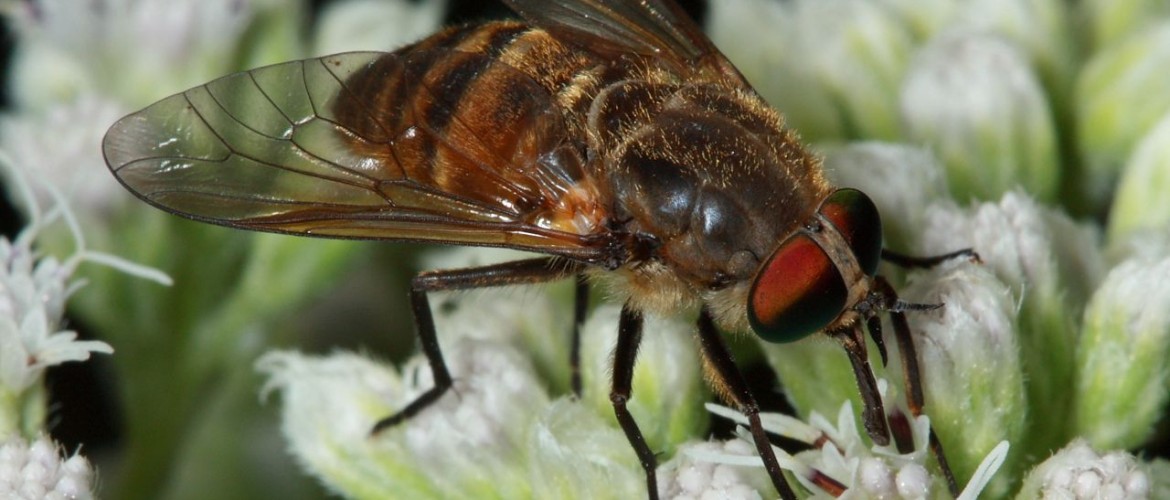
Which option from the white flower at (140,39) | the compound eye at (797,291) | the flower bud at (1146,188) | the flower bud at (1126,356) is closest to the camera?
the compound eye at (797,291)

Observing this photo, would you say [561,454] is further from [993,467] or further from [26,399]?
[26,399]

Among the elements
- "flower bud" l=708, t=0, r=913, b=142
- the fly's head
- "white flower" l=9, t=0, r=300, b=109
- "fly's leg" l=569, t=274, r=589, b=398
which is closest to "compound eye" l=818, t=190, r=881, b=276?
the fly's head

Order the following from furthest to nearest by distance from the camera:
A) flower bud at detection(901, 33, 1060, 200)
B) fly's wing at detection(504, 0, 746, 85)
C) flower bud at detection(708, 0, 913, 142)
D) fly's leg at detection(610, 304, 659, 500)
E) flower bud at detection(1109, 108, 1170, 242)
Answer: flower bud at detection(708, 0, 913, 142) → flower bud at detection(901, 33, 1060, 200) → flower bud at detection(1109, 108, 1170, 242) → fly's wing at detection(504, 0, 746, 85) → fly's leg at detection(610, 304, 659, 500)

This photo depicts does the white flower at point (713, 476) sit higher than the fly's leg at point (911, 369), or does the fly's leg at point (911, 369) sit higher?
the fly's leg at point (911, 369)

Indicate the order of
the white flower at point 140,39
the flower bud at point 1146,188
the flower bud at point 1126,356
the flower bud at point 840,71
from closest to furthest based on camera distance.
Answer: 1. the flower bud at point 1126,356
2. the flower bud at point 1146,188
3. the flower bud at point 840,71
4. the white flower at point 140,39

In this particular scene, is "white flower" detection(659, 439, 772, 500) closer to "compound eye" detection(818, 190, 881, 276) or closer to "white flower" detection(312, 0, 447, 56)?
"compound eye" detection(818, 190, 881, 276)

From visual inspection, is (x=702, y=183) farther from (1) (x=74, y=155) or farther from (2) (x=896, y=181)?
(1) (x=74, y=155)

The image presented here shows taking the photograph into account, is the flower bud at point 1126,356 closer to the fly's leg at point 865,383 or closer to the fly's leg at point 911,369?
the fly's leg at point 911,369

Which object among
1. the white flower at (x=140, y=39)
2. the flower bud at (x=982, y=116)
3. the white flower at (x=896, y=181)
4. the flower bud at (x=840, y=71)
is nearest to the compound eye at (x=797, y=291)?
the white flower at (x=896, y=181)
